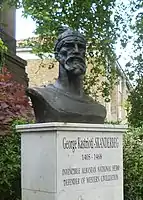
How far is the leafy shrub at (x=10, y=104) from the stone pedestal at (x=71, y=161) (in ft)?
4.67

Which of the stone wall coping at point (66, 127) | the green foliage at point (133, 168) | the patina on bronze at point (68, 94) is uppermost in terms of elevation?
the patina on bronze at point (68, 94)

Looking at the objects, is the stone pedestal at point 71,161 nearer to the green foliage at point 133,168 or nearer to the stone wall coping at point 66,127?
the stone wall coping at point 66,127

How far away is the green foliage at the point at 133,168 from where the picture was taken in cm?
642

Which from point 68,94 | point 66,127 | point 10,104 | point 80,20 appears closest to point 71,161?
point 66,127

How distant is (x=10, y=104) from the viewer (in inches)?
266

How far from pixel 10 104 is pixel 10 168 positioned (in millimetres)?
1241

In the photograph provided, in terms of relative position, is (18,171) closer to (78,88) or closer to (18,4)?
(78,88)

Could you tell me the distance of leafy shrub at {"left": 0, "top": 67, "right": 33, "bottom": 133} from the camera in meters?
6.25

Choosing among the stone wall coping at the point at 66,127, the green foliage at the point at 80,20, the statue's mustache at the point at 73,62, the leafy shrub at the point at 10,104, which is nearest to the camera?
the stone wall coping at the point at 66,127

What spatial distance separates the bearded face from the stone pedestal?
0.62m

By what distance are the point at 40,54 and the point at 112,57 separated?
6.01ft

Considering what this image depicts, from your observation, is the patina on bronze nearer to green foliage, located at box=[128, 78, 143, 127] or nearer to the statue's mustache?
the statue's mustache

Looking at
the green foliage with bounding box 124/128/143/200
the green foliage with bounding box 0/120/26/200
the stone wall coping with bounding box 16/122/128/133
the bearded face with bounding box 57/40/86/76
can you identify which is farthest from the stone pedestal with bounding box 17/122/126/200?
the green foliage with bounding box 124/128/143/200

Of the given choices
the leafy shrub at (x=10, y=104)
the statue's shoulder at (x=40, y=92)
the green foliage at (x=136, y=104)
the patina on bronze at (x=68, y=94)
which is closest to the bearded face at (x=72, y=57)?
the patina on bronze at (x=68, y=94)
